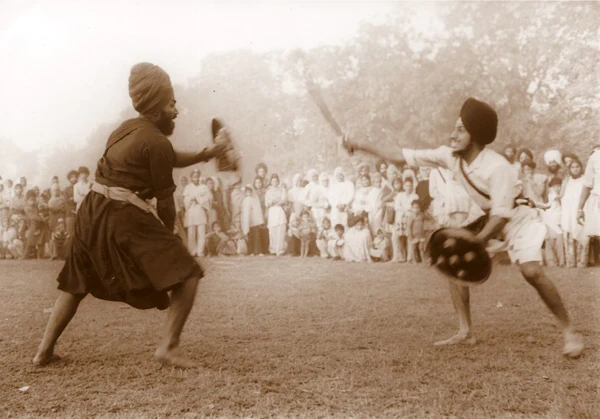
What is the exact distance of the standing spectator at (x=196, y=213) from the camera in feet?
33.8

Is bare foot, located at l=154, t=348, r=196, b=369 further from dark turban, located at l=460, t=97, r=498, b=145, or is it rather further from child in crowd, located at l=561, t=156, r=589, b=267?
child in crowd, located at l=561, t=156, r=589, b=267

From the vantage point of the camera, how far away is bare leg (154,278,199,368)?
12.4 feet

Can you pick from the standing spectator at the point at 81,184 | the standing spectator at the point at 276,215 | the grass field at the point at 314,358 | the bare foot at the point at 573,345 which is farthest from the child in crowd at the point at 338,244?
the bare foot at the point at 573,345

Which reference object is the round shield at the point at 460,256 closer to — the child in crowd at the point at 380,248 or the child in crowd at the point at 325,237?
the child in crowd at the point at 380,248

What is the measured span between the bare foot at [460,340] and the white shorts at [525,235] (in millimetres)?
647

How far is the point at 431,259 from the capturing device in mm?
4082

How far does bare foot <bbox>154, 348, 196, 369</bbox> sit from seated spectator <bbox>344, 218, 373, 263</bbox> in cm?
586

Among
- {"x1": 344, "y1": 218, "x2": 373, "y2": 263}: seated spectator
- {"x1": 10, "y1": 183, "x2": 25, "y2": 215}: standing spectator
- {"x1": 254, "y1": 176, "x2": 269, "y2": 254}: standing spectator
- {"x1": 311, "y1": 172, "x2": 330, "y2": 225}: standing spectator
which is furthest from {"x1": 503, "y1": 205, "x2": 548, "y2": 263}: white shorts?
{"x1": 10, "y1": 183, "x2": 25, "y2": 215}: standing spectator

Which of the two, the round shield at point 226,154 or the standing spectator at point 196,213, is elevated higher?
the round shield at point 226,154

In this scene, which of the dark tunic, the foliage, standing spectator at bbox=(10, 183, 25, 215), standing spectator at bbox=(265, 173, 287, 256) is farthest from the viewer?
standing spectator at bbox=(265, 173, 287, 256)

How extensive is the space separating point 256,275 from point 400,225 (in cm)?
259

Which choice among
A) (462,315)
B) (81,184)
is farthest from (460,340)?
(81,184)

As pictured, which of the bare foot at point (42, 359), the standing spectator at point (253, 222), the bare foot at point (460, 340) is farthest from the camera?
the standing spectator at point (253, 222)

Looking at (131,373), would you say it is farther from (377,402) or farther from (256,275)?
(256,275)
